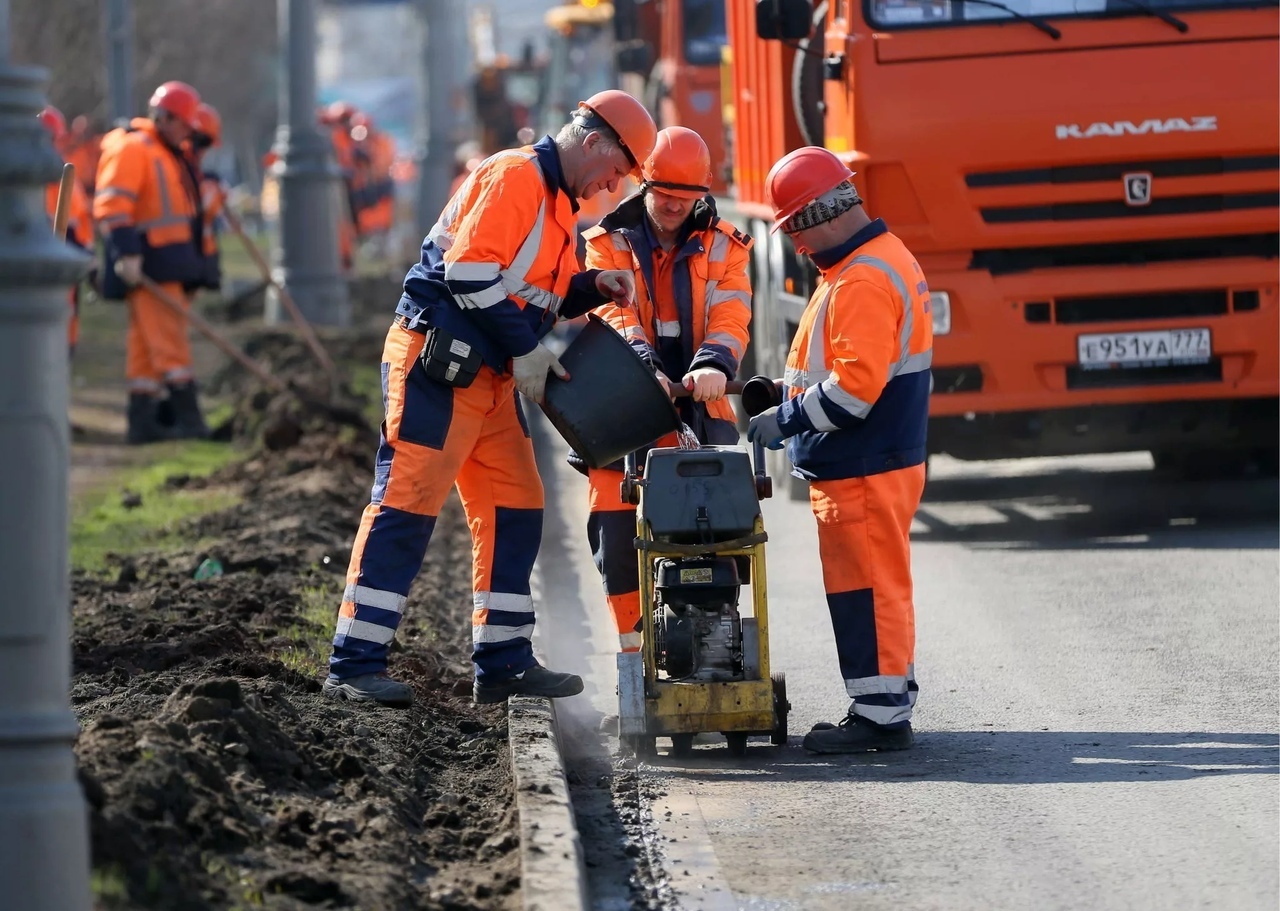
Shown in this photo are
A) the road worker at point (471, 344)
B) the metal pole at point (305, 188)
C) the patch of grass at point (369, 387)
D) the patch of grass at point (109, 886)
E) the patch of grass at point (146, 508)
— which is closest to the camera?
the patch of grass at point (109, 886)

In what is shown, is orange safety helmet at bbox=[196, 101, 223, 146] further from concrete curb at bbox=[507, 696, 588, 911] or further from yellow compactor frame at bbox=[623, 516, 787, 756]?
yellow compactor frame at bbox=[623, 516, 787, 756]

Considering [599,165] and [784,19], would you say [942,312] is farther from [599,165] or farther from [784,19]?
[599,165]

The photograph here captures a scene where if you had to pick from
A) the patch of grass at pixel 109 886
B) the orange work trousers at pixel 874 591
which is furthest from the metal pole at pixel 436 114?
the patch of grass at pixel 109 886

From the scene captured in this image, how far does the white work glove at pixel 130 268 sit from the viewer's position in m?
13.6

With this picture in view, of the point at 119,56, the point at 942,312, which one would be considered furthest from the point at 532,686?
the point at 119,56

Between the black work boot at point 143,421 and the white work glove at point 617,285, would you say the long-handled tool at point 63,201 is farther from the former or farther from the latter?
the black work boot at point 143,421

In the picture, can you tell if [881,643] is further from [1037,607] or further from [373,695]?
[1037,607]

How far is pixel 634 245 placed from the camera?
6.84 meters

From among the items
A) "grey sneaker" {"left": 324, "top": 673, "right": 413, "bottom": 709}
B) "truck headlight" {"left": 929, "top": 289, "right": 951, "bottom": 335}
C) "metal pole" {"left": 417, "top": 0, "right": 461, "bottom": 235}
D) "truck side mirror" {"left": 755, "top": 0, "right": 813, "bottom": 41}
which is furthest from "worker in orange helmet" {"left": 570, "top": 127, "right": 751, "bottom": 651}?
"metal pole" {"left": 417, "top": 0, "right": 461, "bottom": 235}

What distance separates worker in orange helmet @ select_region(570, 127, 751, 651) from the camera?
6707 mm

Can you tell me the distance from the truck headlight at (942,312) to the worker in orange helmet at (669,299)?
290 centimetres

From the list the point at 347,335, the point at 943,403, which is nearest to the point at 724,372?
the point at 943,403

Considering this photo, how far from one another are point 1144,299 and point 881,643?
164 inches

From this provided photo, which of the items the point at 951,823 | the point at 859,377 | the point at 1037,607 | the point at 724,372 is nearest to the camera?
Result: the point at 951,823
